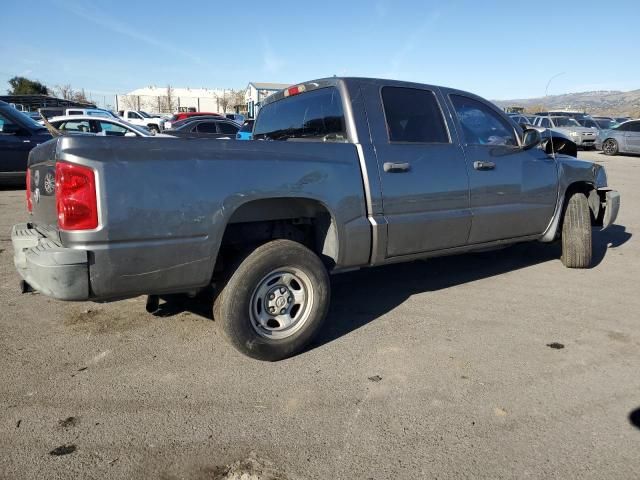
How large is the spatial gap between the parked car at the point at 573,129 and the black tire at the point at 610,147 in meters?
1.17

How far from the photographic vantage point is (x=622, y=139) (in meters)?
21.3

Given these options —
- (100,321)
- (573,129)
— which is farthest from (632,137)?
(100,321)

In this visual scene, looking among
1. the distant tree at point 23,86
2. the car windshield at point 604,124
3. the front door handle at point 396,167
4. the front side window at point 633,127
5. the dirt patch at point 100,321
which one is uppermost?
the distant tree at point 23,86

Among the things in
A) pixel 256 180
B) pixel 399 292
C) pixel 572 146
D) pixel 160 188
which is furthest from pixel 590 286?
pixel 160 188

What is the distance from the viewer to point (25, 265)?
2965mm

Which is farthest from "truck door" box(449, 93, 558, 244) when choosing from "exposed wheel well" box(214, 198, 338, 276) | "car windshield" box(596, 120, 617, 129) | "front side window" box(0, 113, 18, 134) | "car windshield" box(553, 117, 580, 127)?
"car windshield" box(596, 120, 617, 129)

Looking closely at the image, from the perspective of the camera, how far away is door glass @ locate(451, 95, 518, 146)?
4.34 metres

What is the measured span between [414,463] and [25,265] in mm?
2529

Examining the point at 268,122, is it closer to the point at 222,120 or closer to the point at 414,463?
the point at 414,463

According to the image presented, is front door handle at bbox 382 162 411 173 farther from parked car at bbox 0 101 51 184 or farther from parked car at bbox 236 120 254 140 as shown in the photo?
parked car at bbox 0 101 51 184

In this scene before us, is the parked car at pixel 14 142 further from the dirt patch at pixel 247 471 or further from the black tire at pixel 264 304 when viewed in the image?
the dirt patch at pixel 247 471

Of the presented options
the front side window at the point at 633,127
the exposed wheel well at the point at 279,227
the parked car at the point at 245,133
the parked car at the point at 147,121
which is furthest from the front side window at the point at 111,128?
the front side window at the point at 633,127

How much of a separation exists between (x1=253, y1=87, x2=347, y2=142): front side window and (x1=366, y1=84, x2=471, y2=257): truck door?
27 centimetres

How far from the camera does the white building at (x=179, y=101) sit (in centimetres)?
6794
